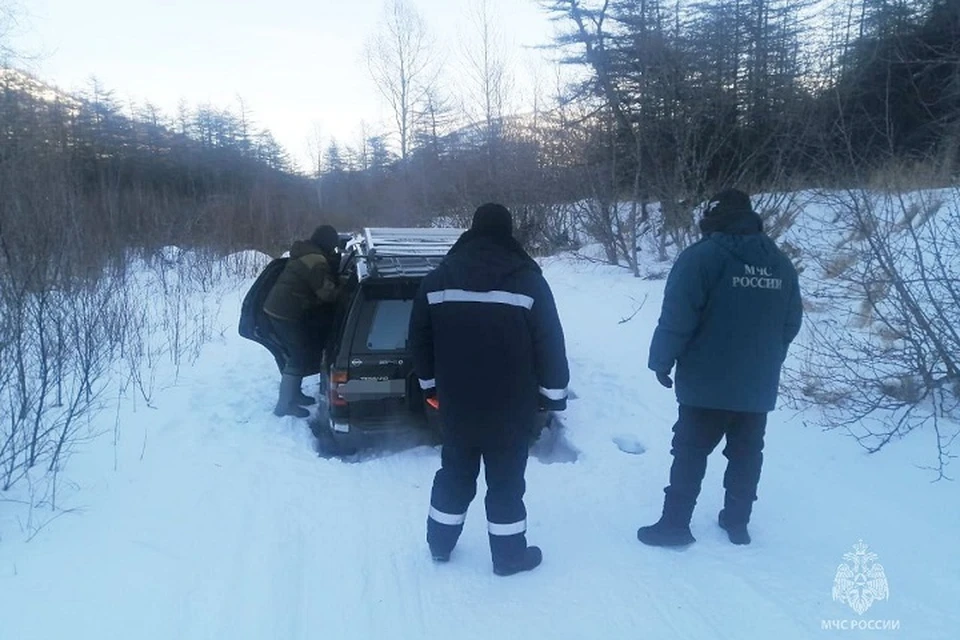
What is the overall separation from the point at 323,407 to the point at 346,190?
1130 inches

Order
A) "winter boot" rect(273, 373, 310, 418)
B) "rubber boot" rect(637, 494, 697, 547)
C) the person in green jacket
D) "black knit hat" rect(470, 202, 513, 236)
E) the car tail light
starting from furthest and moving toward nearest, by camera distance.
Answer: "winter boot" rect(273, 373, 310, 418)
the person in green jacket
the car tail light
"rubber boot" rect(637, 494, 697, 547)
"black knit hat" rect(470, 202, 513, 236)

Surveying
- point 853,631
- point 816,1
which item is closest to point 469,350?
point 853,631

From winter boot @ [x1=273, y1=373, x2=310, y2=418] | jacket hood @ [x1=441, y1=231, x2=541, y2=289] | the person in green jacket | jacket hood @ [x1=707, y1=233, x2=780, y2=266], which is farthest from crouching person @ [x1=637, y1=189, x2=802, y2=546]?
winter boot @ [x1=273, y1=373, x2=310, y2=418]

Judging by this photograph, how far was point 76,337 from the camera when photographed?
5.69 metres

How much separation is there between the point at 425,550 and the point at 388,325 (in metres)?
1.88

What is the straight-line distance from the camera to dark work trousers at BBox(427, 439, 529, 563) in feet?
11.5

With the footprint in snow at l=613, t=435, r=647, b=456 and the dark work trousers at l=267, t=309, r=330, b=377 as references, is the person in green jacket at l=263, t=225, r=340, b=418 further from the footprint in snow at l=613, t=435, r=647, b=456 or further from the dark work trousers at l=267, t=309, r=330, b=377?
the footprint in snow at l=613, t=435, r=647, b=456

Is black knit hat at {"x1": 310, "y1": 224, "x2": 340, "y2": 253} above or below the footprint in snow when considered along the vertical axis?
above

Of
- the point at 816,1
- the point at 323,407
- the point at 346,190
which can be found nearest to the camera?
the point at 323,407

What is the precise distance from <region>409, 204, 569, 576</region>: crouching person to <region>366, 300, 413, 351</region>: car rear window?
1.56m

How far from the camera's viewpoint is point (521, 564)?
357 centimetres

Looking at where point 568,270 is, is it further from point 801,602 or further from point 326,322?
point 801,602

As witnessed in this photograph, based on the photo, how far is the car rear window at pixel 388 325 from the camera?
511 centimetres

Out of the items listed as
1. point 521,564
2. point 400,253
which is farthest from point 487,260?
point 400,253
